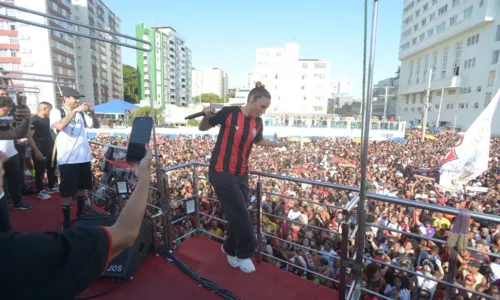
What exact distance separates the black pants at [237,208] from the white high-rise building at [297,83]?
2236 inches

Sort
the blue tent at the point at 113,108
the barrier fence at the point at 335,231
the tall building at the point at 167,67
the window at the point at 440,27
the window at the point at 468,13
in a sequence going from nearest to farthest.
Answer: the barrier fence at the point at 335,231, the blue tent at the point at 113,108, the window at the point at 468,13, the window at the point at 440,27, the tall building at the point at 167,67

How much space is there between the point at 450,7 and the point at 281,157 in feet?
149

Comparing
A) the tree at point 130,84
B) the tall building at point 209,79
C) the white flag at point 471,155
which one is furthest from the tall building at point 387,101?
the white flag at point 471,155

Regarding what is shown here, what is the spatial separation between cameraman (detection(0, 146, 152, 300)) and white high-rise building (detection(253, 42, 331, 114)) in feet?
192

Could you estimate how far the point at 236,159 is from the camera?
254cm

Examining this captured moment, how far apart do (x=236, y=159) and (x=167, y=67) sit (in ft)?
252

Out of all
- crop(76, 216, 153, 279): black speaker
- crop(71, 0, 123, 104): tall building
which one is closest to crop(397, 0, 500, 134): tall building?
crop(76, 216, 153, 279): black speaker

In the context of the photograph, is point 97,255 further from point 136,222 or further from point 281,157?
point 281,157

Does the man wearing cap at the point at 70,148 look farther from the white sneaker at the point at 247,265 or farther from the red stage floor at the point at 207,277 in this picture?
the white sneaker at the point at 247,265

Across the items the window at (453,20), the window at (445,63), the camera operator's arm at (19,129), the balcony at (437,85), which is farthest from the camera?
the window at (445,63)

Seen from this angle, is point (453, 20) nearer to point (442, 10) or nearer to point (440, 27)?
point (440, 27)

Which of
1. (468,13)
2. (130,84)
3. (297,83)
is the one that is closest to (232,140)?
(468,13)

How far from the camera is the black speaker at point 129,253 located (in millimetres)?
2437

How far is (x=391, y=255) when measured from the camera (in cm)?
455
